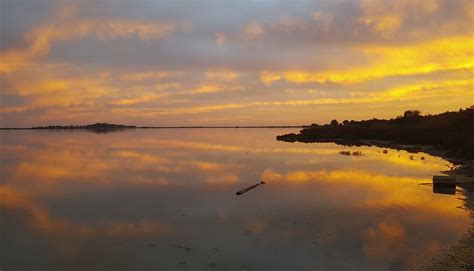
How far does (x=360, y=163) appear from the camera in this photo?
4547cm

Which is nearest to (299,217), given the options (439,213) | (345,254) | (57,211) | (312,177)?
(345,254)

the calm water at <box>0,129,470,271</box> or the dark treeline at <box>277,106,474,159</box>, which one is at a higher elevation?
the dark treeline at <box>277,106,474,159</box>

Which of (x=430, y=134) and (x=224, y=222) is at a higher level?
(x=430, y=134)

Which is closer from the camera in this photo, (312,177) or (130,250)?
(130,250)

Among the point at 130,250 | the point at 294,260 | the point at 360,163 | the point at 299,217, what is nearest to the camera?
the point at 294,260

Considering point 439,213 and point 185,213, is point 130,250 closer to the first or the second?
point 185,213

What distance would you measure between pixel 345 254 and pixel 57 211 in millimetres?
15587

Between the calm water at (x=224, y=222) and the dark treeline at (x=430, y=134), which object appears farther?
the dark treeline at (x=430, y=134)

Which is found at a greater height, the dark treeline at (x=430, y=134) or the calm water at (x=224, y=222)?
the dark treeline at (x=430, y=134)

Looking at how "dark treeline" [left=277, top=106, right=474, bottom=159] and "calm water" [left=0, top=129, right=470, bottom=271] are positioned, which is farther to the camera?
"dark treeline" [left=277, top=106, right=474, bottom=159]

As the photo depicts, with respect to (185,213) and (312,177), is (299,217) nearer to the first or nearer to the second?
(185,213)

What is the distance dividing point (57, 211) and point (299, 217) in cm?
1315

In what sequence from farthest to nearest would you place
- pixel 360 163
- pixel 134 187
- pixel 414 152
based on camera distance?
pixel 414 152
pixel 360 163
pixel 134 187

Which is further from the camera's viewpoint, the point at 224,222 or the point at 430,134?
the point at 430,134
